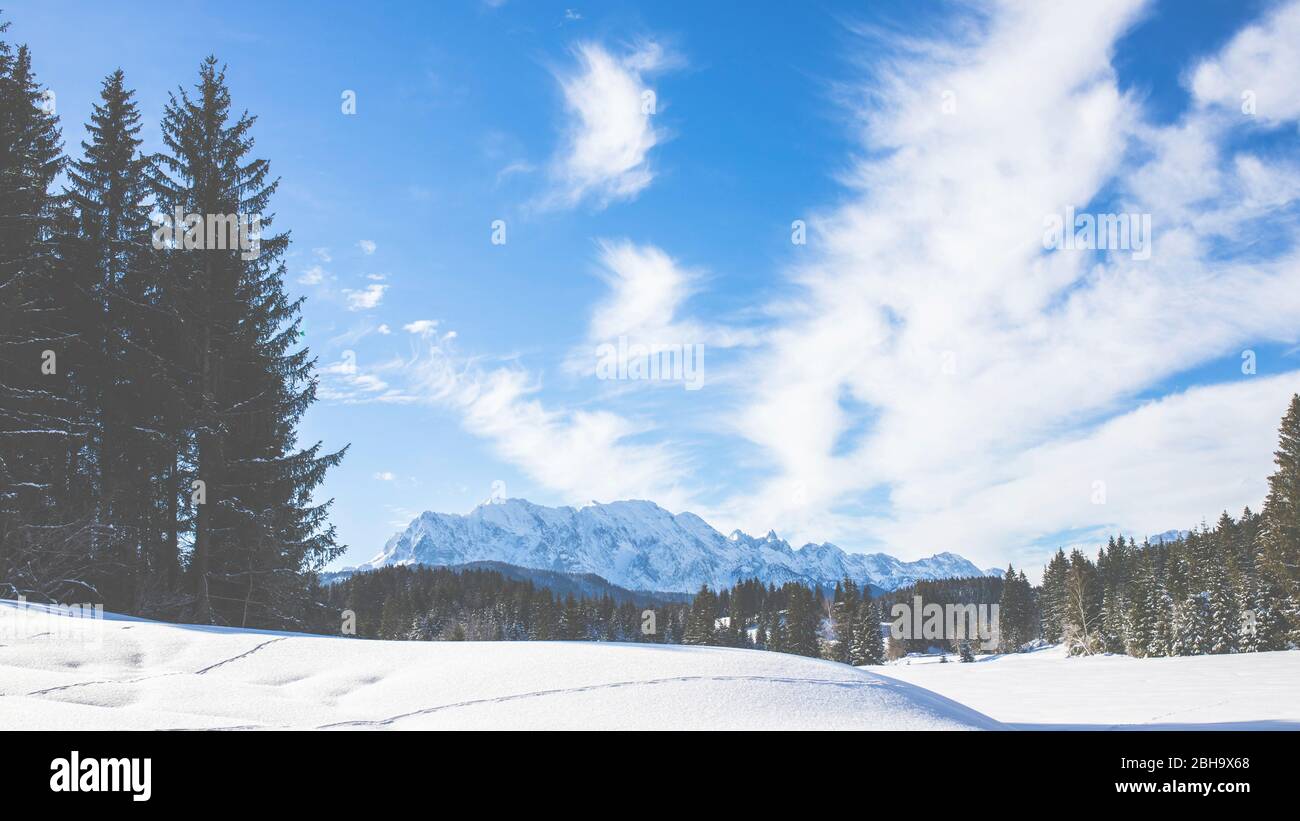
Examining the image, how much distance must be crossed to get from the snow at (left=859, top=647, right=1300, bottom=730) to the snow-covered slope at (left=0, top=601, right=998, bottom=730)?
1695 millimetres

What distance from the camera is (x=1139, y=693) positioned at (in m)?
10.9

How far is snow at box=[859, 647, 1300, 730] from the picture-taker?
7160mm

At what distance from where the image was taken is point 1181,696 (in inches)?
408

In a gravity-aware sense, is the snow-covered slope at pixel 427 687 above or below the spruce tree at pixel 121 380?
below

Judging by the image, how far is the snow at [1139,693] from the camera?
23.5 ft

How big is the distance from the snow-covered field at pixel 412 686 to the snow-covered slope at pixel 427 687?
12 millimetres

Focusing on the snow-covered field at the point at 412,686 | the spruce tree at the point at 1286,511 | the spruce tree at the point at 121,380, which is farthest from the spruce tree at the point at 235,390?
the spruce tree at the point at 1286,511

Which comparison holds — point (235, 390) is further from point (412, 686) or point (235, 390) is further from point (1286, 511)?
point (1286, 511)

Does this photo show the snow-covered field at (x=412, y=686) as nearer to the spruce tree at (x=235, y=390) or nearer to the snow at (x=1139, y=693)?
the snow at (x=1139, y=693)

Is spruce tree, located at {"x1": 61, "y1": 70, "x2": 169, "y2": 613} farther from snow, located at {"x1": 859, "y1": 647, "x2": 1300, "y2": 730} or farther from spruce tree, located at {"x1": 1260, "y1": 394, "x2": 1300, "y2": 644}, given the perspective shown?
spruce tree, located at {"x1": 1260, "y1": 394, "x2": 1300, "y2": 644}

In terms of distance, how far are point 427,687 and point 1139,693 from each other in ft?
37.2
